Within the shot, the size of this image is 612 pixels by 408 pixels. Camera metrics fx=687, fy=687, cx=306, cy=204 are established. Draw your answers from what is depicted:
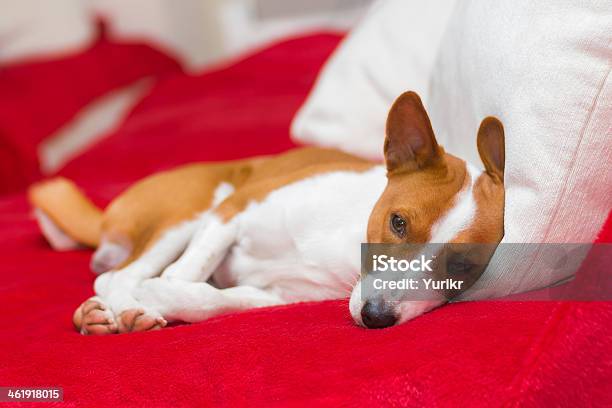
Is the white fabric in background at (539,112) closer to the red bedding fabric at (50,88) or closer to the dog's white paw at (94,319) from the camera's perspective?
the dog's white paw at (94,319)

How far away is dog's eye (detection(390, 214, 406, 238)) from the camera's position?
48.7 inches

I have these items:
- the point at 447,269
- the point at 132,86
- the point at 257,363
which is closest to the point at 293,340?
the point at 257,363

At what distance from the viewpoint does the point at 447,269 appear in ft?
3.86

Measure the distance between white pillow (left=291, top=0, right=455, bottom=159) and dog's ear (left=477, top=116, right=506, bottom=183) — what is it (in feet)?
2.04

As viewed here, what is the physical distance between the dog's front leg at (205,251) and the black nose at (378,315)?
44 centimetres

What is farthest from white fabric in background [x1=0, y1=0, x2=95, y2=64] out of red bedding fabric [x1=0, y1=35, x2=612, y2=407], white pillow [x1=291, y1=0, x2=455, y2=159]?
red bedding fabric [x1=0, y1=35, x2=612, y2=407]

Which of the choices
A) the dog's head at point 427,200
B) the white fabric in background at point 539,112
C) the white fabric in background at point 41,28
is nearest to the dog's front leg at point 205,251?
the dog's head at point 427,200

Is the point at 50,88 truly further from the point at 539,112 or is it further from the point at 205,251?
the point at 539,112

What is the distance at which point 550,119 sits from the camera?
1.07 meters

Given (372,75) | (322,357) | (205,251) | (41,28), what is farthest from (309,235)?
(41,28)

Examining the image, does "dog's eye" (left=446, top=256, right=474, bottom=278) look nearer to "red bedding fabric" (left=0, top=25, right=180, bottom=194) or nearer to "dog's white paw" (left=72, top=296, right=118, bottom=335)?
"dog's white paw" (left=72, top=296, right=118, bottom=335)

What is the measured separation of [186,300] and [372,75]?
1013 millimetres

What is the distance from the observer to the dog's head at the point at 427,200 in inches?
45.8

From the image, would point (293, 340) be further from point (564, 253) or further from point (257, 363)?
point (564, 253)
